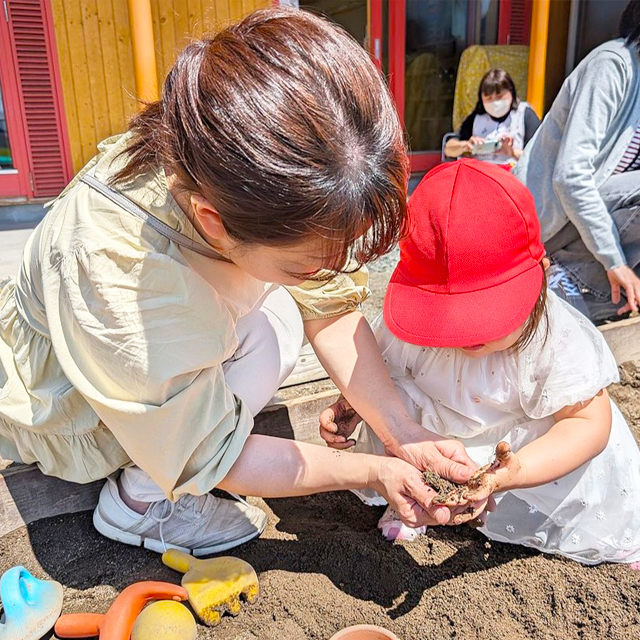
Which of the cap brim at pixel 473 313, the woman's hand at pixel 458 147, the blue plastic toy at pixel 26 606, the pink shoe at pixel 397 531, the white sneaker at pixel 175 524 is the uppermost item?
the cap brim at pixel 473 313

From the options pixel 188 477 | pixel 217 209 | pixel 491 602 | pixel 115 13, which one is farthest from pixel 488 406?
pixel 115 13

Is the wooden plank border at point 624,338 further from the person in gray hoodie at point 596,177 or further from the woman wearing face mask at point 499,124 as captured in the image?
the woman wearing face mask at point 499,124

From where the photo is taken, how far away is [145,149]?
3.82 ft

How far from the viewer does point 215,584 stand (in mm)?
1321

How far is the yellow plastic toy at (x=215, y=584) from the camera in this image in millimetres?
1295

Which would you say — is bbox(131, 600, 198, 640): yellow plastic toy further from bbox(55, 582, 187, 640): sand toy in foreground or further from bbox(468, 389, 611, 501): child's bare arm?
bbox(468, 389, 611, 501): child's bare arm

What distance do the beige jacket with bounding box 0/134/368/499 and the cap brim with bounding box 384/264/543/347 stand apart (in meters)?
0.36

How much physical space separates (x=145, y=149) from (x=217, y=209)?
262mm

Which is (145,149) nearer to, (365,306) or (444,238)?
(444,238)

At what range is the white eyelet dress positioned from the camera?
1.41 m

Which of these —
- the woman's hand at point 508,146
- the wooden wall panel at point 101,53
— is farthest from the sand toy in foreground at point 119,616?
the woman's hand at point 508,146

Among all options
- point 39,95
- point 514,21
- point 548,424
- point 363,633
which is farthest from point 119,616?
point 514,21

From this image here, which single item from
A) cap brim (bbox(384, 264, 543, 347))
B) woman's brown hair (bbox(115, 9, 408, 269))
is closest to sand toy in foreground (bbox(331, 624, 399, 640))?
cap brim (bbox(384, 264, 543, 347))

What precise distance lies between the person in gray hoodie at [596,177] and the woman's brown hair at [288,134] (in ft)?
4.91
